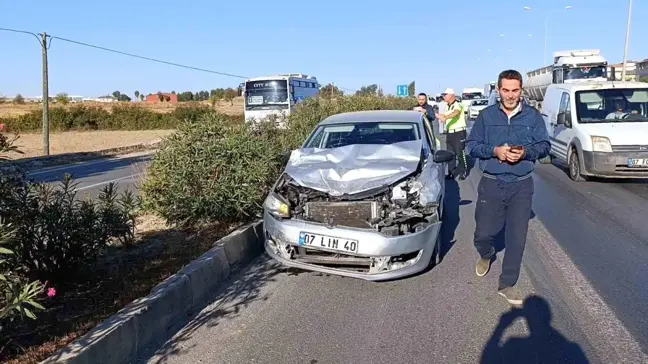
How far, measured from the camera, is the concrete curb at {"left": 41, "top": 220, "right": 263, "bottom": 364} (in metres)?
3.38

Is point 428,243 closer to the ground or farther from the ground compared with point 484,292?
farther from the ground

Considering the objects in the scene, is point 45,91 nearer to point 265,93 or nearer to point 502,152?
point 265,93

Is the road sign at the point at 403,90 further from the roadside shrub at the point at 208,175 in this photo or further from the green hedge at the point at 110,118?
the roadside shrub at the point at 208,175

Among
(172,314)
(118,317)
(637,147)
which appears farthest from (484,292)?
(637,147)

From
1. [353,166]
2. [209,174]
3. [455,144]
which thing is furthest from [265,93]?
[353,166]

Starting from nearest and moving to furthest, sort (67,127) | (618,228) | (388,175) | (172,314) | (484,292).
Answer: (172,314)
(484,292)
(388,175)
(618,228)
(67,127)

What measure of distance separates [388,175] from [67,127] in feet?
157

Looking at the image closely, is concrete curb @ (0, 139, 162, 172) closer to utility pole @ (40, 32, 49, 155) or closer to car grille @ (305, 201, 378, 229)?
utility pole @ (40, 32, 49, 155)

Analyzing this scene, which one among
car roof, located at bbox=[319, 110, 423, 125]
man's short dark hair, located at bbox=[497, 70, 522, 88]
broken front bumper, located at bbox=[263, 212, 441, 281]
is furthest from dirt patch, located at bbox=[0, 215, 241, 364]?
man's short dark hair, located at bbox=[497, 70, 522, 88]

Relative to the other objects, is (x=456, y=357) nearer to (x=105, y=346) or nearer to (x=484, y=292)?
(x=484, y=292)

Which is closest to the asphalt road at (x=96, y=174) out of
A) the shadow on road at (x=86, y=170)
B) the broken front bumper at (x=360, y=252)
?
the shadow on road at (x=86, y=170)

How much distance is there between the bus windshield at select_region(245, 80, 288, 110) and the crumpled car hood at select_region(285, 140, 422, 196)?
23414 mm

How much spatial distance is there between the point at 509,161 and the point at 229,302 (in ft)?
8.72

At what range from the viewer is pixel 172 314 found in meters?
4.38
